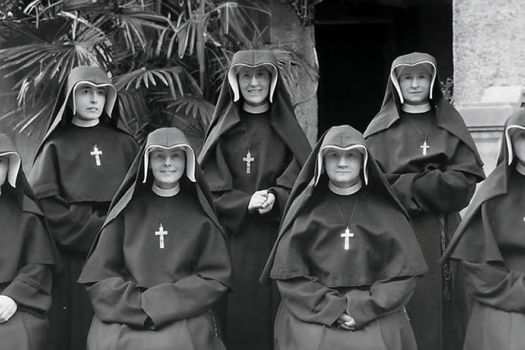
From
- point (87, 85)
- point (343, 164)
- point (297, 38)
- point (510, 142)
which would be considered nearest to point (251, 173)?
point (343, 164)

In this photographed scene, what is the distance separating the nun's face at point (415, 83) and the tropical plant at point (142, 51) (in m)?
2.31

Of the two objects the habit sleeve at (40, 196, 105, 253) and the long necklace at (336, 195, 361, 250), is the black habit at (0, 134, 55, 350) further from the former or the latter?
the long necklace at (336, 195, 361, 250)

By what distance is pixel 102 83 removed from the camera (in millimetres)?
6699

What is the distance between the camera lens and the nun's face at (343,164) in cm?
592

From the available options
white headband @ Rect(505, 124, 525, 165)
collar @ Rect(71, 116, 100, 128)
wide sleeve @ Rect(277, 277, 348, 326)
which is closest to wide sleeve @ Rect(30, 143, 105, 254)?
collar @ Rect(71, 116, 100, 128)

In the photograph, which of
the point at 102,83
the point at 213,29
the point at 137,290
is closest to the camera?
the point at 137,290

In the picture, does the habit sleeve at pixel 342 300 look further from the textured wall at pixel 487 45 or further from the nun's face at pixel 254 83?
the textured wall at pixel 487 45

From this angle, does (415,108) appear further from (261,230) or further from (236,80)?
(261,230)

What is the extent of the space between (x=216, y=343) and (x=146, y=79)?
10.6 feet

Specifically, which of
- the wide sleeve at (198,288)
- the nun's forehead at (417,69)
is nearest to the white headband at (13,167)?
the wide sleeve at (198,288)

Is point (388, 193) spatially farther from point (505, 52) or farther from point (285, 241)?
point (505, 52)

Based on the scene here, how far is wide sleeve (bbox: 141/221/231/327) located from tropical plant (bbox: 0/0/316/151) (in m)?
2.82


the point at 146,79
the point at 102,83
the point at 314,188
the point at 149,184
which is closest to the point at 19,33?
the point at 146,79

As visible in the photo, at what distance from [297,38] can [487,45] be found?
2.09 m
